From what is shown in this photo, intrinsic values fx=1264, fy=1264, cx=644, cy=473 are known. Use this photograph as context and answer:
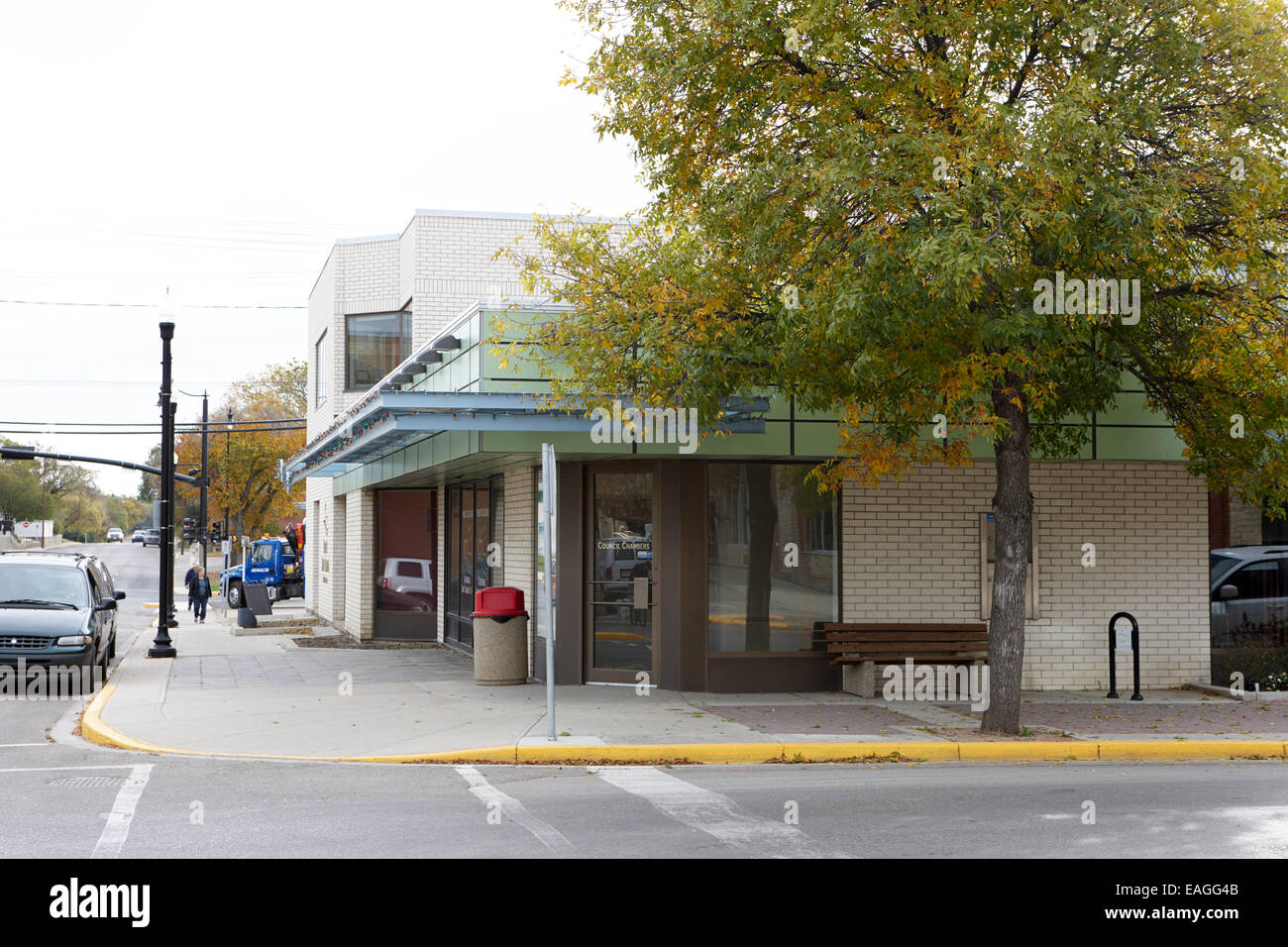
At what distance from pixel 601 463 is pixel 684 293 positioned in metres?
3.76

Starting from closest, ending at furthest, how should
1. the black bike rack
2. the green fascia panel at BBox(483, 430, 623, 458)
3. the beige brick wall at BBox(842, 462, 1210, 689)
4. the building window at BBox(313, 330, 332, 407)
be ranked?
1. the black bike rack
2. the green fascia panel at BBox(483, 430, 623, 458)
3. the beige brick wall at BBox(842, 462, 1210, 689)
4. the building window at BBox(313, 330, 332, 407)

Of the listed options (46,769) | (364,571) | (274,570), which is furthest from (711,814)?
(274,570)

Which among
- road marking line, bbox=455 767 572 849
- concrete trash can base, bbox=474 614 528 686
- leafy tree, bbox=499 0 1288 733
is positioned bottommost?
road marking line, bbox=455 767 572 849

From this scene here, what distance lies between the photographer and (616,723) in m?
12.4

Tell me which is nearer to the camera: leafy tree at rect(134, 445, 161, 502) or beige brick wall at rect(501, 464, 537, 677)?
beige brick wall at rect(501, 464, 537, 677)

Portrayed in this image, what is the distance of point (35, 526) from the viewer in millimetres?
122000

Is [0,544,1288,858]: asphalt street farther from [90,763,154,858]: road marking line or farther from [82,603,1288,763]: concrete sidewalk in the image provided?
[82,603,1288,763]: concrete sidewalk

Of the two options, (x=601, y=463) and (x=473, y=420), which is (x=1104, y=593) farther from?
(x=473, y=420)

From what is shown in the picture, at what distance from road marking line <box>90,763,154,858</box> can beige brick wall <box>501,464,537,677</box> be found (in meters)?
6.38

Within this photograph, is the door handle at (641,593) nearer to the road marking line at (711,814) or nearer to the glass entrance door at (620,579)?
the glass entrance door at (620,579)

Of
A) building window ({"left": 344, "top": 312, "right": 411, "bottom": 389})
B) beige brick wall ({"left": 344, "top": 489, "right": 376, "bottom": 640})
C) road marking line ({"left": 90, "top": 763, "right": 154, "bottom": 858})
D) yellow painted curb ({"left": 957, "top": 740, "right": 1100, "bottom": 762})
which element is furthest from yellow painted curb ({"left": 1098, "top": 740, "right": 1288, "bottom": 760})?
building window ({"left": 344, "top": 312, "right": 411, "bottom": 389})

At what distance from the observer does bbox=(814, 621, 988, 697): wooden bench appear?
14641 millimetres

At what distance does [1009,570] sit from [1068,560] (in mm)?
4190
